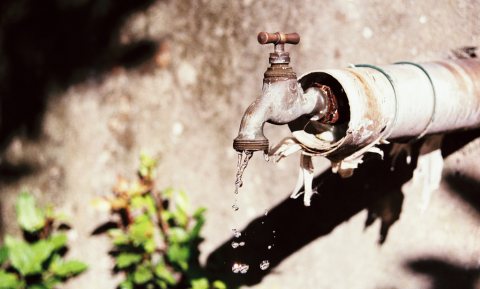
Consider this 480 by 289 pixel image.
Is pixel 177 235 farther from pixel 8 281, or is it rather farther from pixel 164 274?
pixel 8 281

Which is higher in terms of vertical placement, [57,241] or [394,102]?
[394,102]

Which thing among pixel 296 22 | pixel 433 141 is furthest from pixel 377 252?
pixel 296 22

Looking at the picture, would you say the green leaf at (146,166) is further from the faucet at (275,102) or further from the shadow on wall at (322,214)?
the faucet at (275,102)

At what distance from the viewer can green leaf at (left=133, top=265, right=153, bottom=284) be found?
261cm

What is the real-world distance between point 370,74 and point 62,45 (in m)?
2.22

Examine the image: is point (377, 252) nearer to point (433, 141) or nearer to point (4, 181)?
point (433, 141)

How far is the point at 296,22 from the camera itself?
231cm

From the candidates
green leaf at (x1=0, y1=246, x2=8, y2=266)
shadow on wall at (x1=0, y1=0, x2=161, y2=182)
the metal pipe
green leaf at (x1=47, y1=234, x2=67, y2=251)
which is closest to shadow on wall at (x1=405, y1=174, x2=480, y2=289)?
the metal pipe

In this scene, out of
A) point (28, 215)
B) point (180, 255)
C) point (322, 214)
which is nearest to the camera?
point (322, 214)

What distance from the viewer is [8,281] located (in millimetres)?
2719

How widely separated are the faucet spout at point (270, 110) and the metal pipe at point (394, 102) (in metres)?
0.12

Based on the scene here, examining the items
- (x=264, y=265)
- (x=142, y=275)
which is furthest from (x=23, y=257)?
(x=264, y=265)

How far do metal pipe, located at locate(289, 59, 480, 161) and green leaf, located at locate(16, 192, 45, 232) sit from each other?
2007mm

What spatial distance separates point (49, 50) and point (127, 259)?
139 centimetres
